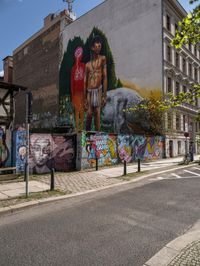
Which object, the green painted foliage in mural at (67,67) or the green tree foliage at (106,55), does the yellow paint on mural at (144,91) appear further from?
the green painted foliage in mural at (67,67)

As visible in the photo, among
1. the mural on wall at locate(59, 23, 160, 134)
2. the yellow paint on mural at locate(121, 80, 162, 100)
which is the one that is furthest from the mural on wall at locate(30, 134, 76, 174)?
the yellow paint on mural at locate(121, 80, 162, 100)

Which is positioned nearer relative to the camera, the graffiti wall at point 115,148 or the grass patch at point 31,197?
the grass patch at point 31,197

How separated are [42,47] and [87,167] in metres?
32.2

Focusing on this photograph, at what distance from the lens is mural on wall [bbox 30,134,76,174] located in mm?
13391

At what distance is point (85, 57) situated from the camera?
33.7 m

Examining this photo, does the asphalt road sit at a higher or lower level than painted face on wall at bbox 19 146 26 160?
lower

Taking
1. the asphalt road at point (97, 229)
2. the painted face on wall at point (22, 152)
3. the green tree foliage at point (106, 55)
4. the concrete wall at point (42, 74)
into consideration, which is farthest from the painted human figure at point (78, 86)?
the asphalt road at point (97, 229)

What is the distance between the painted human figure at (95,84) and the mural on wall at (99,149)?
1329 cm

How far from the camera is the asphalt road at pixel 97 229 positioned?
13.5 ft

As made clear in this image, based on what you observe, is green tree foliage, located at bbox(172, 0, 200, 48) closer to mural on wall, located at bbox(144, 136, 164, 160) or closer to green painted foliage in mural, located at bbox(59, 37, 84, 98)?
mural on wall, located at bbox(144, 136, 164, 160)

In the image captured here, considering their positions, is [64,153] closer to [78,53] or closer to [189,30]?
[189,30]

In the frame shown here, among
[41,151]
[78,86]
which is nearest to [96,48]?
[78,86]

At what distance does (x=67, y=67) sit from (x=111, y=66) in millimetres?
8325

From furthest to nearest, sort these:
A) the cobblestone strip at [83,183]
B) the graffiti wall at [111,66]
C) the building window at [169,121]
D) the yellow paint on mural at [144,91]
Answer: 1. the graffiti wall at [111,66]
2. the building window at [169,121]
3. the yellow paint on mural at [144,91]
4. the cobblestone strip at [83,183]
